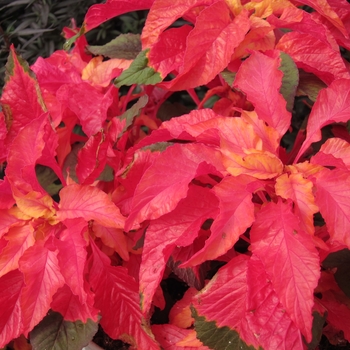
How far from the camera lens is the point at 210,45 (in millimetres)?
515

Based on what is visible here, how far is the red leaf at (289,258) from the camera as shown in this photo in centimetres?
→ 38

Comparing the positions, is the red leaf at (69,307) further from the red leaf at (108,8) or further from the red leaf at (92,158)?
the red leaf at (108,8)

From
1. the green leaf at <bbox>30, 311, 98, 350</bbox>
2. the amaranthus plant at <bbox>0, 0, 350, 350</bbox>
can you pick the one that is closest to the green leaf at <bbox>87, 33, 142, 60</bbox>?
the amaranthus plant at <bbox>0, 0, 350, 350</bbox>

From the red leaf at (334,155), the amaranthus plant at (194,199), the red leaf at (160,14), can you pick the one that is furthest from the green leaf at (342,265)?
the red leaf at (160,14)

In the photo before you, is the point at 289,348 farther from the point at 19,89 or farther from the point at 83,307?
the point at 19,89

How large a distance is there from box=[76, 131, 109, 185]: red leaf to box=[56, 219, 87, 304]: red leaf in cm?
6

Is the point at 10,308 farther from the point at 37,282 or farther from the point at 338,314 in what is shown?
the point at 338,314

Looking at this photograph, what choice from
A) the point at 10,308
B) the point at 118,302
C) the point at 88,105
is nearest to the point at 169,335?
the point at 118,302

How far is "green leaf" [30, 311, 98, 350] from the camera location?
488 millimetres

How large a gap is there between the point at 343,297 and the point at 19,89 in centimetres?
44

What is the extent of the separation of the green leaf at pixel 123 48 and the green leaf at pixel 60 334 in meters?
0.33

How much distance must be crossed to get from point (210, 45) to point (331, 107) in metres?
Answer: 0.15

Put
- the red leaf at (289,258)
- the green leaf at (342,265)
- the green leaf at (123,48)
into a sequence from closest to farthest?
the red leaf at (289,258) → the green leaf at (342,265) → the green leaf at (123,48)

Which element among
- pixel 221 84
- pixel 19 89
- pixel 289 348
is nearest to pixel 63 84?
pixel 19 89
